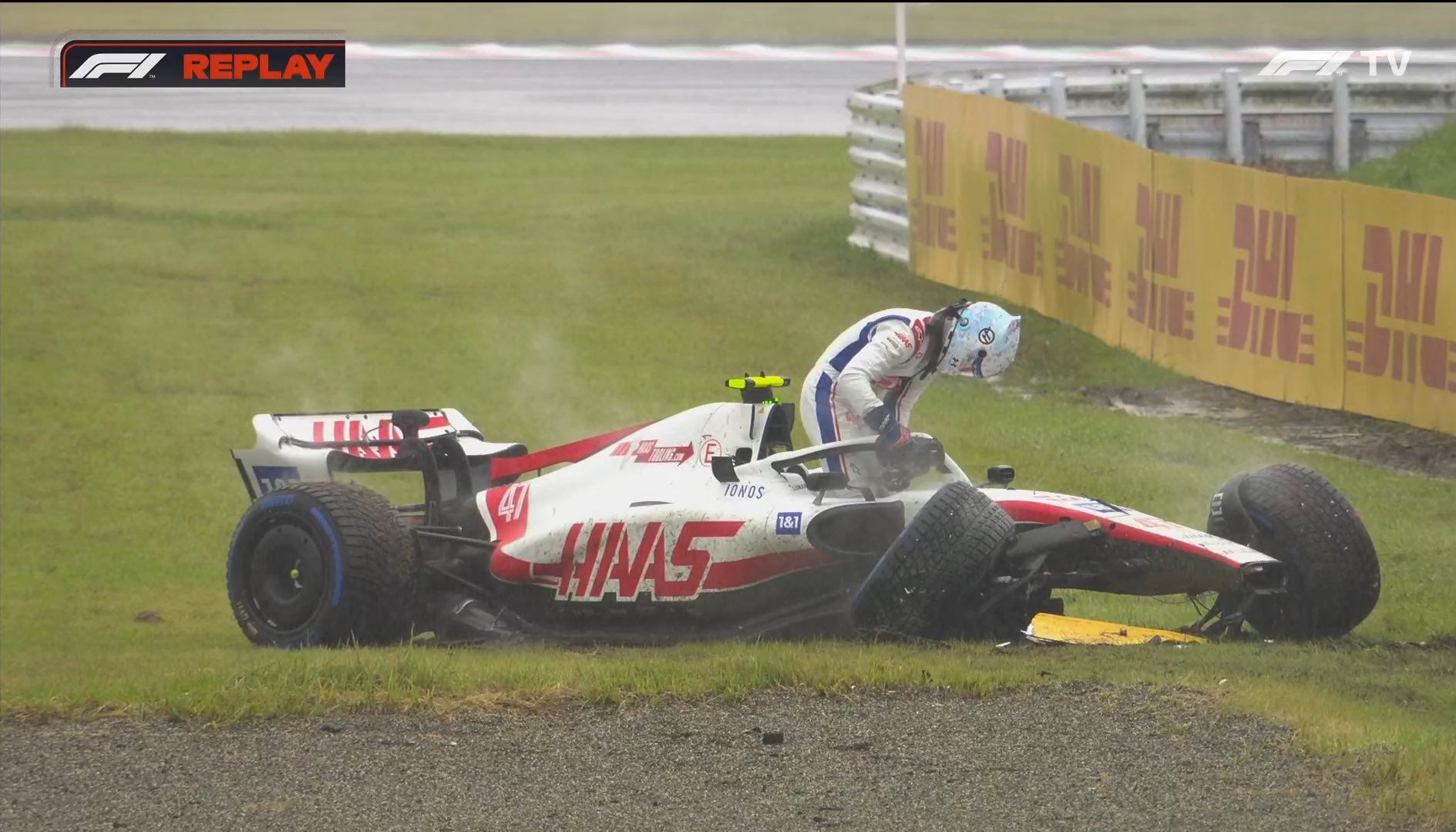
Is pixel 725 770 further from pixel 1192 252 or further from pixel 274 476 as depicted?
pixel 1192 252

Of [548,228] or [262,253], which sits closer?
[262,253]

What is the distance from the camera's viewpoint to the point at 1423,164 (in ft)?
64.2

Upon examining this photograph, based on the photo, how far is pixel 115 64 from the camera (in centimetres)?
1150

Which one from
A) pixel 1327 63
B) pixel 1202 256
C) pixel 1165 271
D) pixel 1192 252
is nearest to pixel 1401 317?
pixel 1202 256

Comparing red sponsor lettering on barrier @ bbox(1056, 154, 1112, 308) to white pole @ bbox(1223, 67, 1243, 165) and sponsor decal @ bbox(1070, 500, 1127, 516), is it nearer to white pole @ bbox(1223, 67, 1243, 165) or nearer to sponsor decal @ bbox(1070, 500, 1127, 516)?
white pole @ bbox(1223, 67, 1243, 165)

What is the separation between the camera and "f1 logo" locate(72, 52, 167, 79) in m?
10.9

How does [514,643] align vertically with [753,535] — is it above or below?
below

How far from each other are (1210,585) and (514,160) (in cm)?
2106

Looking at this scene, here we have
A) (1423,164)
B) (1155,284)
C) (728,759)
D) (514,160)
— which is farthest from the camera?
(514,160)

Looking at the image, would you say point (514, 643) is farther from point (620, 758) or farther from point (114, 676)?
point (620, 758)

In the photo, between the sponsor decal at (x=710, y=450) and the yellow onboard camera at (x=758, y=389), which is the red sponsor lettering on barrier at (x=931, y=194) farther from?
the sponsor decal at (x=710, y=450)

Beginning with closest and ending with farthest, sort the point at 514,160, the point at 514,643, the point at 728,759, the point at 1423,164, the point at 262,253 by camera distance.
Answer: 1. the point at 728,759
2. the point at 514,643
3. the point at 1423,164
4. the point at 262,253
5. the point at 514,160

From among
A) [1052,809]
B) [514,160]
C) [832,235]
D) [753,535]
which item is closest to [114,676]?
[753,535]

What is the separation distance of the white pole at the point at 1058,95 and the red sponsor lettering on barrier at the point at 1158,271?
6472 millimetres
